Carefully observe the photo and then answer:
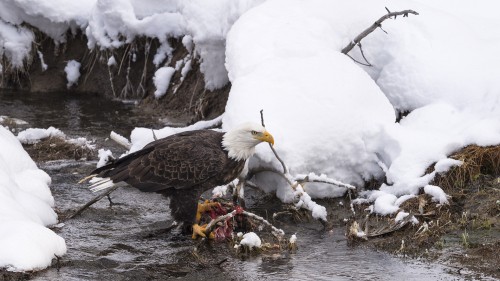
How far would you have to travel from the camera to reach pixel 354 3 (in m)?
9.93

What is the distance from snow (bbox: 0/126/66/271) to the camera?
6094 millimetres

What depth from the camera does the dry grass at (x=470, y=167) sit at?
7.75 metres

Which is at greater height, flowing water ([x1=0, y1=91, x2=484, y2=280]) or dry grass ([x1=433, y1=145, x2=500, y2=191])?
dry grass ([x1=433, y1=145, x2=500, y2=191])

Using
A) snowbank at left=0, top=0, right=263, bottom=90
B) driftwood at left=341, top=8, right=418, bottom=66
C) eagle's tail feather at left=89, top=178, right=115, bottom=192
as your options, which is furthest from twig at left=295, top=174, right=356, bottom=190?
snowbank at left=0, top=0, right=263, bottom=90

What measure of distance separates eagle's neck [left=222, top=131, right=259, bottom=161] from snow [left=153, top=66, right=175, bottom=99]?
4.91 meters

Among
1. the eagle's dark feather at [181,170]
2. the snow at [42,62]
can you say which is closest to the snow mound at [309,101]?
the eagle's dark feather at [181,170]

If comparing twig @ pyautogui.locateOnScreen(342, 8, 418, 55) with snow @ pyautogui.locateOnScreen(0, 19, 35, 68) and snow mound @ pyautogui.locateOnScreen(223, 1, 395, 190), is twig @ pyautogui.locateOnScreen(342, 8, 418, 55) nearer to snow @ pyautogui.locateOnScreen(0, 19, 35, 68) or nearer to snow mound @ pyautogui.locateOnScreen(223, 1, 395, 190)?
snow mound @ pyautogui.locateOnScreen(223, 1, 395, 190)

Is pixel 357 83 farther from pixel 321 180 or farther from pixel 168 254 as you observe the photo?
pixel 168 254

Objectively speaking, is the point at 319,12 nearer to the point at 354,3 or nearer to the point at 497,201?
the point at 354,3

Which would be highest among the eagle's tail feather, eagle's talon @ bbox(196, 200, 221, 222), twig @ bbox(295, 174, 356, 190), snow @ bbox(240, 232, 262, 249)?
twig @ bbox(295, 174, 356, 190)

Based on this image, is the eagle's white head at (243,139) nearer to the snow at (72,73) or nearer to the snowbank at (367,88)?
the snowbank at (367,88)

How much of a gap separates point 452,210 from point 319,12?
326 cm

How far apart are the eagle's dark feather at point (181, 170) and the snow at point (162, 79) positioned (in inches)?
185

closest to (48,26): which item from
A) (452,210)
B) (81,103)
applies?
(81,103)
